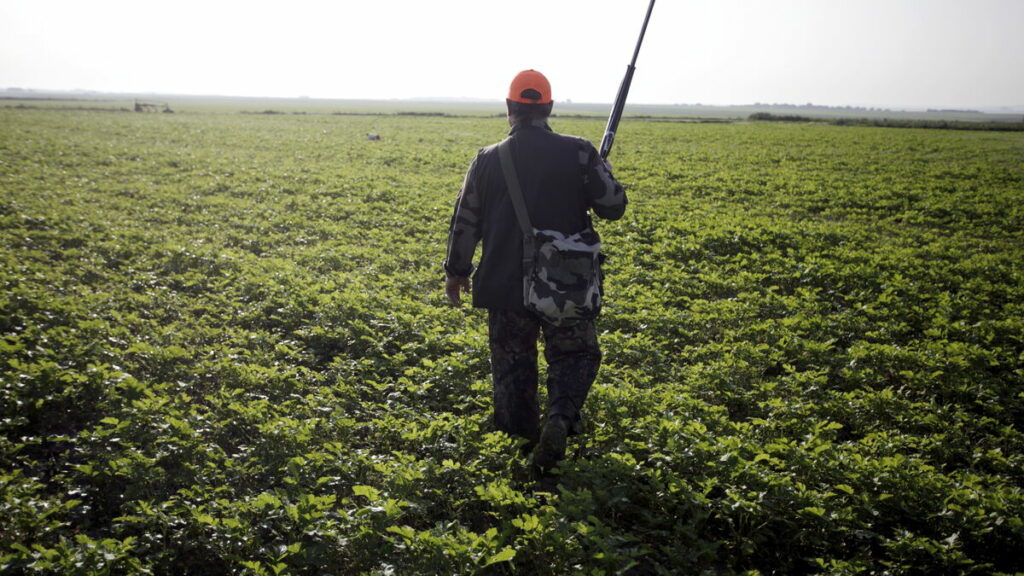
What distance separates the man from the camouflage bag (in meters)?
0.08

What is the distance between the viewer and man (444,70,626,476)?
422 centimetres

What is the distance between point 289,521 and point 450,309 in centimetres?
444

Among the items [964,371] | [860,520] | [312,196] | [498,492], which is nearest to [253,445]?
[498,492]

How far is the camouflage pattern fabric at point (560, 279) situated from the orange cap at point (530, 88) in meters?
0.98

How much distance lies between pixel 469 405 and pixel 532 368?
126 cm

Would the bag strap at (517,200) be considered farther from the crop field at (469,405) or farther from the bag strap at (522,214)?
the crop field at (469,405)

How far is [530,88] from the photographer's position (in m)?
4.18

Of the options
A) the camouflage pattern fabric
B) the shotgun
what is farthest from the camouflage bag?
the shotgun

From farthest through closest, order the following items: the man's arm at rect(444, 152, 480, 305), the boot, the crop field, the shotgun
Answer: the shotgun, the man's arm at rect(444, 152, 480, 305), the boot, the crop field

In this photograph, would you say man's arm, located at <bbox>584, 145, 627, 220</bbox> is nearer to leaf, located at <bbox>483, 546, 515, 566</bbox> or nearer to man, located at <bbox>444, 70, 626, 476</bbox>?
man, located at <bbox>444, 70, 626, 476</bbox>

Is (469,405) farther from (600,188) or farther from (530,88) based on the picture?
(530,88)

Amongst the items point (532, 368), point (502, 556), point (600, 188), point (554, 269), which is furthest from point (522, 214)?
point (502, 556)

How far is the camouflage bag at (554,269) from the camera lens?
4141 millimetres

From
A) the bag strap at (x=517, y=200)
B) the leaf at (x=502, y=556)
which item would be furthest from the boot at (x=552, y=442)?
the bag strap at (x=517, y=200)
